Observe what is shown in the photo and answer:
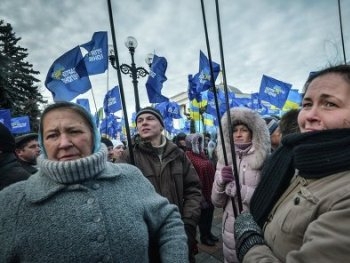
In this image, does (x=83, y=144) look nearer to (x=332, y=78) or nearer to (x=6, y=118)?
(x=332, y=78)

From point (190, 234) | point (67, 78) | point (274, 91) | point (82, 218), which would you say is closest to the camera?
point (82, 218)

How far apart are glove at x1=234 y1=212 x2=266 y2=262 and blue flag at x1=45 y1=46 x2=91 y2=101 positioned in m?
5.05

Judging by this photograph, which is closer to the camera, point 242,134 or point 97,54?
point 242,134

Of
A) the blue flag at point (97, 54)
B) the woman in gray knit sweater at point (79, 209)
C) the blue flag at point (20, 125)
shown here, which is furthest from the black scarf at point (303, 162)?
the blue flag at point (20, 125)

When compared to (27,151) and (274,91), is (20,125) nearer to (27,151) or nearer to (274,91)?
(27,151)

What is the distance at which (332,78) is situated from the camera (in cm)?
138

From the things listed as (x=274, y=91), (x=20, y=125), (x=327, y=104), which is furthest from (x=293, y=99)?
(x=327, y=104)

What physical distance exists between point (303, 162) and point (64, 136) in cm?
135

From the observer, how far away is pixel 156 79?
319 inches

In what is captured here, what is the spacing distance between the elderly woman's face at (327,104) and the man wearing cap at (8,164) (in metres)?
2.37

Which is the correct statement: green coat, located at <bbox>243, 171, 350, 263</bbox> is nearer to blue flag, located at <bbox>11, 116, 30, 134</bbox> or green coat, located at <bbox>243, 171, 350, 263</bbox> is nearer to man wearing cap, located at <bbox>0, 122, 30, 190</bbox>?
man wearing cap, located at <bbox>0, 122, 30, 190</bbox>

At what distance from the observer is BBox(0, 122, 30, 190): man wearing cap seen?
2.33 m

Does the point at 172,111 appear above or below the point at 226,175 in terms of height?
above

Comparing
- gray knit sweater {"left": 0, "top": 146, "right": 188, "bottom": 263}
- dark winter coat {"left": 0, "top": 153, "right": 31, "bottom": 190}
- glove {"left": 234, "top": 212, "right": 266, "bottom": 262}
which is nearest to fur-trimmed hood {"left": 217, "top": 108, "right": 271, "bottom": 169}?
glove {"left": 234, "top": 212, "right": 266, "bottom": 262}
